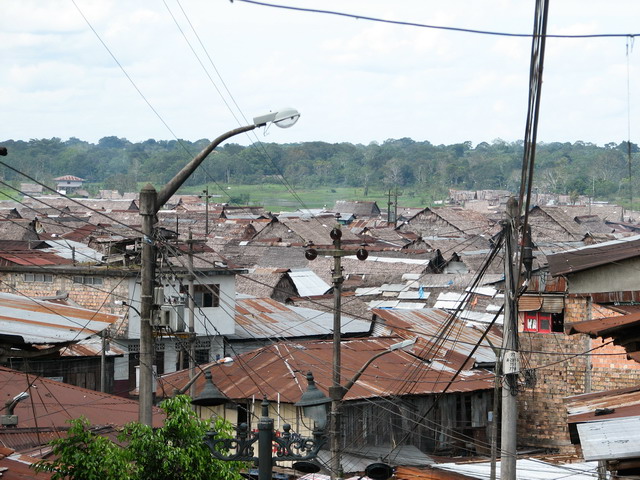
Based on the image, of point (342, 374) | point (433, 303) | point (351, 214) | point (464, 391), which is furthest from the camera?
point (351, 214)

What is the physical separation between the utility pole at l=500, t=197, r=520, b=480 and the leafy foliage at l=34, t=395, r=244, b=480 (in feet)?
15.3

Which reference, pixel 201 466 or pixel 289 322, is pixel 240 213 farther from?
pixel 201 466

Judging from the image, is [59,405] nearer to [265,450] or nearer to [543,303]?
[265,450]

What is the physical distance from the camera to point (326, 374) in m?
21.0

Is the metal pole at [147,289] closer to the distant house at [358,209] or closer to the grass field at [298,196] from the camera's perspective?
the distant house at [358,209]

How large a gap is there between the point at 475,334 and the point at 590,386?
20.5 feet

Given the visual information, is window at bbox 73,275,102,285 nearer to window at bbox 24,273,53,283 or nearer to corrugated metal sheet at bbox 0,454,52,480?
window at bbox 24,273,53,283

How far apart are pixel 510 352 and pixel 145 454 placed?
5.89 m

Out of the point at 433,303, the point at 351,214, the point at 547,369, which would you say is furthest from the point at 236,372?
the point at 351,214

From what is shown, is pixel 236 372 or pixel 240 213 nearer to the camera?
pixel 236 372

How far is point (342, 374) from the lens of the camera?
20797 millimetres

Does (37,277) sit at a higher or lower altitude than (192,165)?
lower

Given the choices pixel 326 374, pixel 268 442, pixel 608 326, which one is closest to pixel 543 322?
pixel 326 374

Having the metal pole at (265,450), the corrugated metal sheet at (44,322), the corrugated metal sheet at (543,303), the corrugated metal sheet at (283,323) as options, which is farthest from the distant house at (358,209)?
Result: the metal pole at (265,450)
